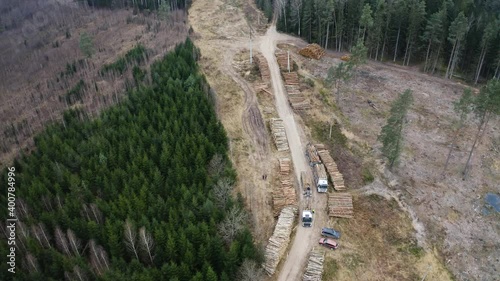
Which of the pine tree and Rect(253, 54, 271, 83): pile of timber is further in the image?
Rect(253, 54, 271, 83): pile of timber

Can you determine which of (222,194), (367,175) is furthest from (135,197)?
(367,175)

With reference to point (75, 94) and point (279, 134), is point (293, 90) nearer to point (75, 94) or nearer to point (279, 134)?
point (279, 134)

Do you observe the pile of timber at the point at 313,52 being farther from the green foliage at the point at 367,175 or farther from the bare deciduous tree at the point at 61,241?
the bare deciduous tree at the point at 61,241

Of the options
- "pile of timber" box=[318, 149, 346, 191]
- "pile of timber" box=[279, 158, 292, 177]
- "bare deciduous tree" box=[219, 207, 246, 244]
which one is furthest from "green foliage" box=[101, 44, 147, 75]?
"bare deciduous tree" box=[219, 207, 246, 244]

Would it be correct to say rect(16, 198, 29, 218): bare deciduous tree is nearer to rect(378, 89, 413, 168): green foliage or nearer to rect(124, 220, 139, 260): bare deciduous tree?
rect(124, 220, 139, 260): bare deciduous tree

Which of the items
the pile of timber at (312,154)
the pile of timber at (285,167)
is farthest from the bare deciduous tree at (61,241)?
the pile of timber at (312,154)

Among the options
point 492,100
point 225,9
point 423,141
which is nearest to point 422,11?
point 423,141

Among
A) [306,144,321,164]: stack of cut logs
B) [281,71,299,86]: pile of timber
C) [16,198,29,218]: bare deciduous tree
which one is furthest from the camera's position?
[281,71,299,86]: pile of timber
